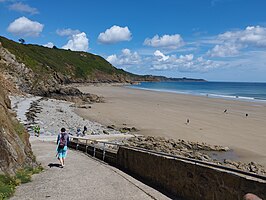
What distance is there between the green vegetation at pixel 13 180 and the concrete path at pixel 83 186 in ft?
0.56

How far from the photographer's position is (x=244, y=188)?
271 inches

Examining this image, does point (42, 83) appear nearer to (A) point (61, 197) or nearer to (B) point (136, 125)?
(B) point (136, 125)

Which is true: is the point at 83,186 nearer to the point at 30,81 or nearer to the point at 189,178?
the point at 189,178

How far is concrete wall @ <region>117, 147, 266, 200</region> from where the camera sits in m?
7.02

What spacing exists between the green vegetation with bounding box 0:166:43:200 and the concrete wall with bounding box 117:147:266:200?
11.8ft

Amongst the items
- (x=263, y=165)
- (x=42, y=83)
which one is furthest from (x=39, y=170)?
(x=42, y=83)

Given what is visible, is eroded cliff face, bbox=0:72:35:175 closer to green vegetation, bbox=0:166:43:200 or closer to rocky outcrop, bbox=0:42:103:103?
green vegetation, bbox=0:166:43:200

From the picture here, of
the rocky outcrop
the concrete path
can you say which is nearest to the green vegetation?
the concrete path

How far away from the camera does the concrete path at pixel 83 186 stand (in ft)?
28.9

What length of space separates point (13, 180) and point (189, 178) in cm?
500

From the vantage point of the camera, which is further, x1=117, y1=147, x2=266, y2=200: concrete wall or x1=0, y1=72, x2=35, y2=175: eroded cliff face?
x1=0, y1=72, x2=35, y2=175: eroded cliff face

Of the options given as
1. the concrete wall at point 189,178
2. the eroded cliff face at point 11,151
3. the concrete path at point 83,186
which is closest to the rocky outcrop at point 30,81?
the eroded cliff face at point 11,151

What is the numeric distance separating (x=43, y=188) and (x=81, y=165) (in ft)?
12.3

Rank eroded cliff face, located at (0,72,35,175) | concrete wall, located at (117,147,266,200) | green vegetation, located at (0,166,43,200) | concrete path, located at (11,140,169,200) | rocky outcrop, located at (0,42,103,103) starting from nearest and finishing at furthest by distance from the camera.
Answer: concrete wall, located at (117,147,266,200)
green vegetation, located at (0,166,43,200)
concrete path, located at (11,140,169,200)
eroded cliff face, located at (0,72,35,175)
rocky outcrop, located at (0,42,103,103)
